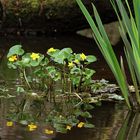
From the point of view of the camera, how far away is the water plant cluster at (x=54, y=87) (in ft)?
10.1

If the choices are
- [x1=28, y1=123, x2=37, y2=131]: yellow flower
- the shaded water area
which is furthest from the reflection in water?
[x1=28, y1=123, x2=37, y2=131]: yellow flower

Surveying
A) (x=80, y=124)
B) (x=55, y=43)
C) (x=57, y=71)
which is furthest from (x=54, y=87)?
(x=55, y=43)

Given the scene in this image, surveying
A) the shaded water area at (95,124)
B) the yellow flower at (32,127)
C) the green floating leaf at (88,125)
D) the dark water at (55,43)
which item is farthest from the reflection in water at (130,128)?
the dark water at (55,43)

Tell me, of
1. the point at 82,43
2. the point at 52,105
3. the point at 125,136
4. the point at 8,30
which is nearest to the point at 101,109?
the point at 52,105

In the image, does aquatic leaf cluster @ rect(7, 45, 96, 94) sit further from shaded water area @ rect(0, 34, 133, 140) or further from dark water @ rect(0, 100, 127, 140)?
dark water @ rect(0, 100, 127, 140)

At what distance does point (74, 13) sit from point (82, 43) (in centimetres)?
41

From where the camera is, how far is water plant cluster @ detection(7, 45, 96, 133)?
308cm

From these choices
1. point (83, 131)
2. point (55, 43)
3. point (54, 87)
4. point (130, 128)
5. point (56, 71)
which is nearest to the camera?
point (83, 131)

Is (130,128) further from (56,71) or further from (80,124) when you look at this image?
(56,71)

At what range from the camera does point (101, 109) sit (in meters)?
3.17

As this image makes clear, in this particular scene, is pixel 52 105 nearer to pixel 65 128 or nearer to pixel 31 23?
pixel 65 128

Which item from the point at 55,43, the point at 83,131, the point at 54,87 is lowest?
the point at 83,131

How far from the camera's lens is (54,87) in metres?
3.53

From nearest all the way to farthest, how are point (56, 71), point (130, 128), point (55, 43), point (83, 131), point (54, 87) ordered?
point (83, 131) → point (130, 128) → point (56, 71) → point (54, 87) → point (55, 43)
